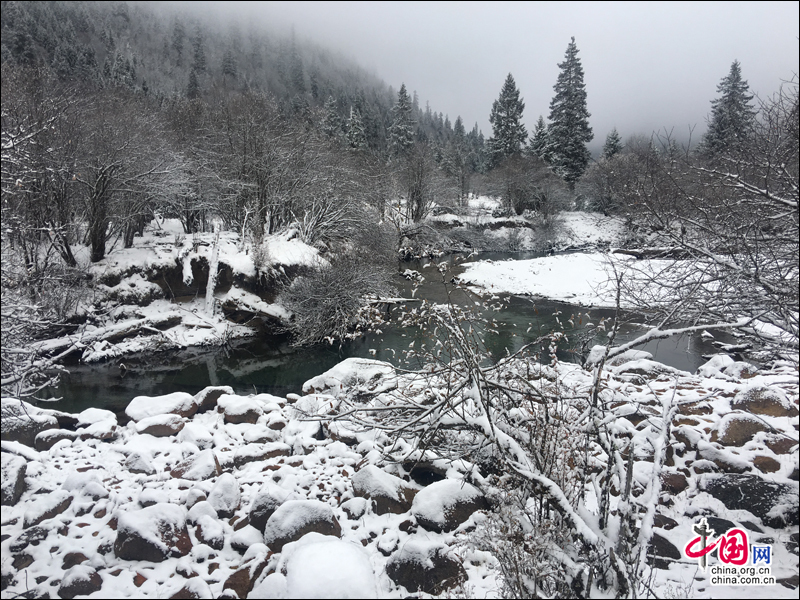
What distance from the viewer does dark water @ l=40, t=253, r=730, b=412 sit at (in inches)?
412

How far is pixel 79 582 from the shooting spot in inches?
141

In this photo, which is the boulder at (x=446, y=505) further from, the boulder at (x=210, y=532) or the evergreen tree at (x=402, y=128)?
the evergreen tree at (x=402, y=128)

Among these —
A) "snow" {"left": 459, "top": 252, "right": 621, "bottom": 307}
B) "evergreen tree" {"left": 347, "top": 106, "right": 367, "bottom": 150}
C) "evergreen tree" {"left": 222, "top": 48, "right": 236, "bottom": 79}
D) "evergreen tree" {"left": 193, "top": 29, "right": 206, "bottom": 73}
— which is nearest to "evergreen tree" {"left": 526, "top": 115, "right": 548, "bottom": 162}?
"evergreen tree" {"left": 347, "top": 106, "right": 367, "bottom": 150}

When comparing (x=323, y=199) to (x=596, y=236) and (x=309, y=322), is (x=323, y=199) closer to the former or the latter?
(x=309, y=322)

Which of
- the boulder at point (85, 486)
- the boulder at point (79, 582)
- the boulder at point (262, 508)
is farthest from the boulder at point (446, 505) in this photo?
the boulder at point (85, 486)

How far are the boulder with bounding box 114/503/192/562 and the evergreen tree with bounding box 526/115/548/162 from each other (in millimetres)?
45995

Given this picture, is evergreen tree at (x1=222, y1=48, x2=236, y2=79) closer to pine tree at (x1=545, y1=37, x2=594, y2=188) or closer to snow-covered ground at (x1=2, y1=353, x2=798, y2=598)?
pine tree at (x1=545, y1=37, x2=594, y2=188)

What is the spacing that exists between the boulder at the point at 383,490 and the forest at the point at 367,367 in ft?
0.12

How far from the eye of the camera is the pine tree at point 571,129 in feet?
135

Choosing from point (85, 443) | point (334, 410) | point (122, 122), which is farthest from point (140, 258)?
point (334, 410)

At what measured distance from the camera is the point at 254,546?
418cm

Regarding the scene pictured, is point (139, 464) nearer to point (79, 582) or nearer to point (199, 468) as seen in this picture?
point (199, 468)

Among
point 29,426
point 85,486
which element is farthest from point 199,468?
point 29,426

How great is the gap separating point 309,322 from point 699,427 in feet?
37.9
